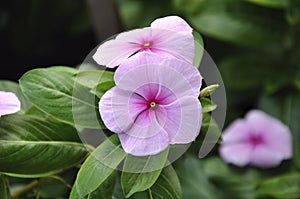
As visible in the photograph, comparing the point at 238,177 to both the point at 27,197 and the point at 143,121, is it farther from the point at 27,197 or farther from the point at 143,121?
the point at 143,121

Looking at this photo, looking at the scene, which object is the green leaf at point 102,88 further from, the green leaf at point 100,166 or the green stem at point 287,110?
the green stem at point 287,110

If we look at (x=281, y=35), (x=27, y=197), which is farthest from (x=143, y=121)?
(x=281, y=35)

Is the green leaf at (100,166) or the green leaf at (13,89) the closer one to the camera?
the green leaf at (100,166)

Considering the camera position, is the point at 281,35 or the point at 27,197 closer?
the point at 27,197

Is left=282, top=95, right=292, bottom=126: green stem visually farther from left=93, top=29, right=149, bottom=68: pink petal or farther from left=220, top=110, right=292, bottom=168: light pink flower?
left=93, top=29, right=149, bottom=68: pink petal

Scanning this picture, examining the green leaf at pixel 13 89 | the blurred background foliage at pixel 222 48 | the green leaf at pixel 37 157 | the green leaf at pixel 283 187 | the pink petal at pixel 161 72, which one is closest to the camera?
the pink petal at pixel 161 72

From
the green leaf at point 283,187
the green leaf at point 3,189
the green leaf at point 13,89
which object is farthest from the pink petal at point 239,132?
the green leaf at point 3,189

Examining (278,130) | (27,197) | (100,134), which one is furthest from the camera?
(278,130)
